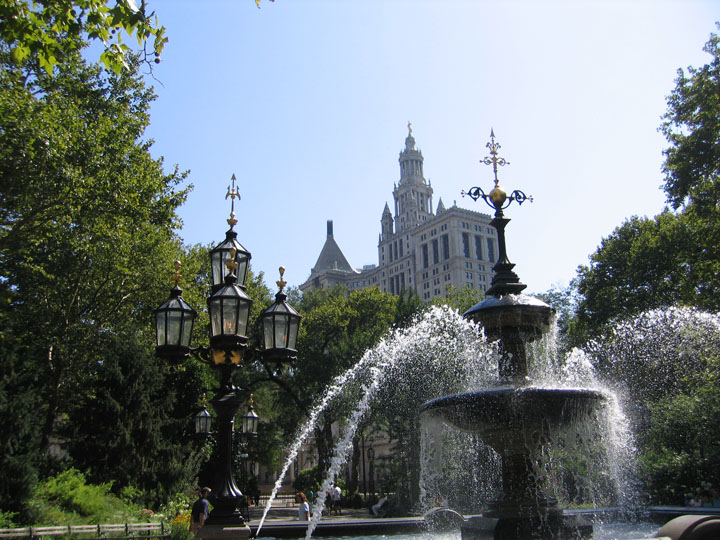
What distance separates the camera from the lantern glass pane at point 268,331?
796 cm

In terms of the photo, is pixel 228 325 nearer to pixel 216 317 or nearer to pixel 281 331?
pixel 216 317

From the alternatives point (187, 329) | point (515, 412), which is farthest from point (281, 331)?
point (515, 412)

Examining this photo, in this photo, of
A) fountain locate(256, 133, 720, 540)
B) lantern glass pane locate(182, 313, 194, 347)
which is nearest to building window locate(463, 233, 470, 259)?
fountain locate(256, 133, 720, 540)

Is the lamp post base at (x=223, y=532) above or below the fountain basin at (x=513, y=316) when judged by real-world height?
below

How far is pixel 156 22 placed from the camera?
24.6 feet

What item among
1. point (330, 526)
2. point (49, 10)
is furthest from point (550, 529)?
point (49, 10)

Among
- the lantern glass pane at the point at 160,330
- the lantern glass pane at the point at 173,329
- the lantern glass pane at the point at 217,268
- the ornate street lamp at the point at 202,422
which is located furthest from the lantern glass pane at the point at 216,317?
the ornate street lamp at the point at 202,422

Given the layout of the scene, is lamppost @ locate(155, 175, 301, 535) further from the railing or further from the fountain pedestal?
the railing

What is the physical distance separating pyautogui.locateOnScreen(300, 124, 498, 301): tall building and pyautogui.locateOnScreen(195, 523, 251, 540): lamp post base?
92.7m

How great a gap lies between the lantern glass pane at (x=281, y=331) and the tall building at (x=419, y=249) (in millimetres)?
91653

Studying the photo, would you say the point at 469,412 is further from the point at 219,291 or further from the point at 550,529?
the point at 219,291

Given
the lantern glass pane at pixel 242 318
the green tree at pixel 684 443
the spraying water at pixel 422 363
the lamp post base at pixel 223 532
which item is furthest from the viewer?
the spraying water at pixel 422 363

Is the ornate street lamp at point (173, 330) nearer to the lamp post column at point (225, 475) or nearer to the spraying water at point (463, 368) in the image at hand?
the lamp post column at point (225, 475)

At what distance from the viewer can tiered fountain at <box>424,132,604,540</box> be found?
8531 mm
